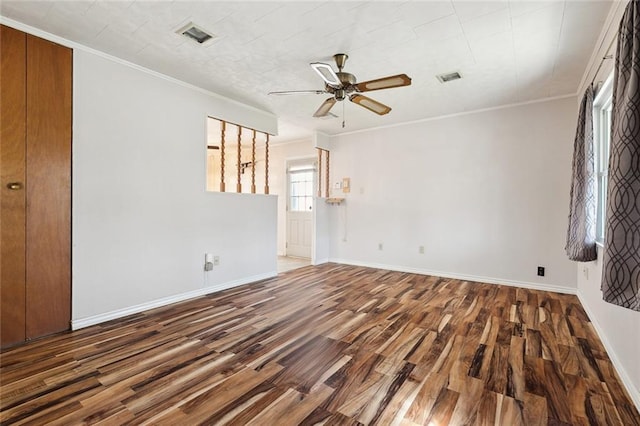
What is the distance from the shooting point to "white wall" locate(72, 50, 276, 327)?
9.05 feet

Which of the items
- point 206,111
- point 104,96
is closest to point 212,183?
point 206,111

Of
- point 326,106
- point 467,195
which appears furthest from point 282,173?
point 467,195

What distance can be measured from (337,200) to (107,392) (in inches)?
181

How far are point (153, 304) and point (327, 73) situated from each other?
2.97m

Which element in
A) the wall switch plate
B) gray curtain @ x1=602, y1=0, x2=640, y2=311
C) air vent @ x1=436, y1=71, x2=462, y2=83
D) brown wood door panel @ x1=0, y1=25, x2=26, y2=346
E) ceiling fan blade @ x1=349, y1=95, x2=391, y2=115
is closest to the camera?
gray curtain @ x1=602, y1=0, x2=640, y2=311

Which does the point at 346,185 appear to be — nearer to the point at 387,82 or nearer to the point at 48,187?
the point at 387,82

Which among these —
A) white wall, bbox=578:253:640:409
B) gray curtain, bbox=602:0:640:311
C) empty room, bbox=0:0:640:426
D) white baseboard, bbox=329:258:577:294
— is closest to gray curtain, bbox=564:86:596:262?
empty room, bbox=0:0:640:426

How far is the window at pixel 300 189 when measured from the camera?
6535 millimetres

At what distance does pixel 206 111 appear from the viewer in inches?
149

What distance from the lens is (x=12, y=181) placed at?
237 centimetres

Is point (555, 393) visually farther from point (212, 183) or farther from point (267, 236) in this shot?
point (212, 183)

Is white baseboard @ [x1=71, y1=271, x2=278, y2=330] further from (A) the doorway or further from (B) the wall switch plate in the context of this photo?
(B) the wall switch plate

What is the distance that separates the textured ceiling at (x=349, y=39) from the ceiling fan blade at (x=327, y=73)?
0.28m

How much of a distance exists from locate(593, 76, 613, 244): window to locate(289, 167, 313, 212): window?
15.0 feet
